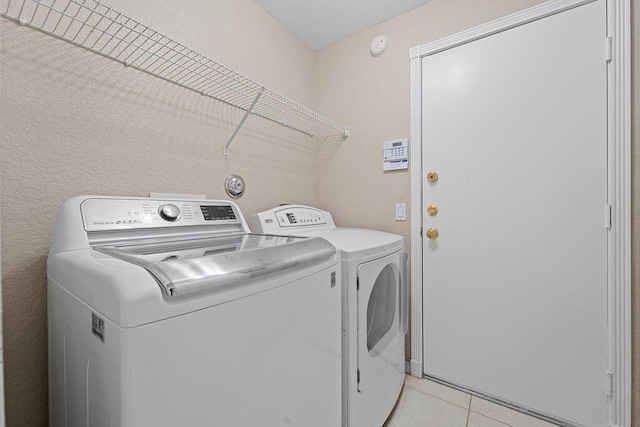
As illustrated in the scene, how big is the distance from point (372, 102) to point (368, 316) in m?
1.60

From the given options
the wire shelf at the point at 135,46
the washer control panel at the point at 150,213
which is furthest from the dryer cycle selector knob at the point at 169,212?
the wire shelf at the point at 135,46

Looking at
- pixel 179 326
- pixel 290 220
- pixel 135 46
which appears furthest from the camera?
pixel 290 220

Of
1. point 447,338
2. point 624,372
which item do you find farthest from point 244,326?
point 624,372

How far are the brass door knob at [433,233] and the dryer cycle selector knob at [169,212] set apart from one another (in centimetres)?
155

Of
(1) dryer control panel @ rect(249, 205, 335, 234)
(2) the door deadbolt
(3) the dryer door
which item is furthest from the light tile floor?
(2) the door deadbolt

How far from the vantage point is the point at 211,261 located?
2.24 feet

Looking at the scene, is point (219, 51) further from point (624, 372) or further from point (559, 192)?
point (624, 372)

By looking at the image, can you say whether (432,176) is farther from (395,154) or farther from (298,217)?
(298,217)

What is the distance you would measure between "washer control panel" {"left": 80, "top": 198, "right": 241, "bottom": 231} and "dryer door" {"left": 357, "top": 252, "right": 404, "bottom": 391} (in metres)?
0.76

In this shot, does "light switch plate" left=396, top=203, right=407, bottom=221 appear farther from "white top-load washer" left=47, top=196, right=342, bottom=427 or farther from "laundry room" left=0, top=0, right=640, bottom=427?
"white top-load washer" left=47, top=196, right=342, bottom=427

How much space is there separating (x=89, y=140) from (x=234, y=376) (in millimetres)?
1116

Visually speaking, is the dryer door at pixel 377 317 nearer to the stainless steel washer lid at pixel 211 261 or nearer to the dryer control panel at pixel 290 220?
the stainless steel washer lid at pixel 211 261

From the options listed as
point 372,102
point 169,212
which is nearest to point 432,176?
point 372,102

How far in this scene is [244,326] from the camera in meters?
0.71
